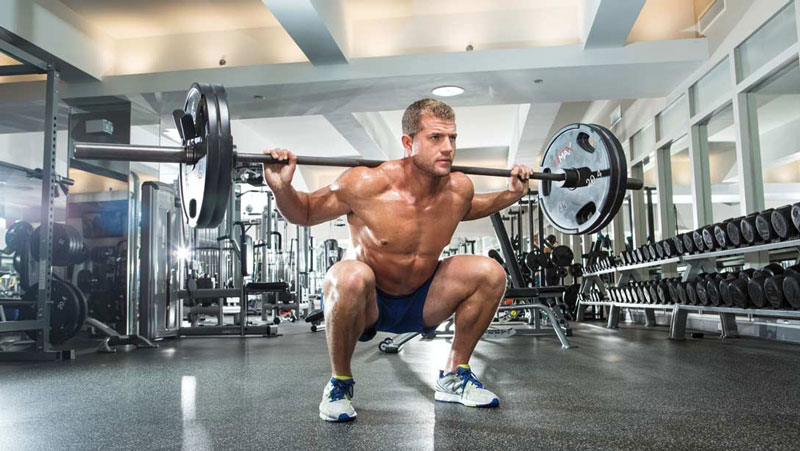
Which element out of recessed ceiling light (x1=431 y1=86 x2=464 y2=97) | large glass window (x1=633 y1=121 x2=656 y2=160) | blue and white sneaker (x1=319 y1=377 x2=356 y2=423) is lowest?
blue and white sneaker (x1=319 y1=377 x2=356 y2=423)

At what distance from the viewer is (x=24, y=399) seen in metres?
1.95

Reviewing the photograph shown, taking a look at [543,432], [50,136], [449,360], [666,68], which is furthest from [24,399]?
[666,68]

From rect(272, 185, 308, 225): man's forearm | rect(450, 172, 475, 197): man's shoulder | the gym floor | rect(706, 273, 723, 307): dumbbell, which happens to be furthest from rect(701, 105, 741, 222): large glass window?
rect(272, 185, 308, 225): man's forearm

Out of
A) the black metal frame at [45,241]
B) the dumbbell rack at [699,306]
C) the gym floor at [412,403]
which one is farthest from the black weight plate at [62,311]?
the dumbbell rack at [699,306]

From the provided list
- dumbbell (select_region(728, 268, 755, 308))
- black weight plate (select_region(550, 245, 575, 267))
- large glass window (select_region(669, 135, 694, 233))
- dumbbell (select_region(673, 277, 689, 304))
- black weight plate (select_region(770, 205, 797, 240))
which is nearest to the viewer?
black weight plate (select_region(770, 205, 797, 240))

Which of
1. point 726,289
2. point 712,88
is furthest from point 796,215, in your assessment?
point 712,88

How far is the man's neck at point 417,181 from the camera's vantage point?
1700 millimetres

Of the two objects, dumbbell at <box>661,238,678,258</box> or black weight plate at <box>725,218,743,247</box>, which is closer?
black weight plate at <box>725,218,743,247</box>

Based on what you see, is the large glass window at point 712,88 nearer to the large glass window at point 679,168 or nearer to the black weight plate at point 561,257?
the large glass window at point 679,168

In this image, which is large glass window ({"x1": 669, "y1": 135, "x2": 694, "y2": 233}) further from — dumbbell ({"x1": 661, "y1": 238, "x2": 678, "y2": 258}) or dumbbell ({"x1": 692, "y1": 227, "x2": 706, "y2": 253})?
dumbbell ({"x1": 692, "y1": 227, "x2": 706, "y2": 253})

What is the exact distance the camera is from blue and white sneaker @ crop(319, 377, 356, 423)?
4.76 feet

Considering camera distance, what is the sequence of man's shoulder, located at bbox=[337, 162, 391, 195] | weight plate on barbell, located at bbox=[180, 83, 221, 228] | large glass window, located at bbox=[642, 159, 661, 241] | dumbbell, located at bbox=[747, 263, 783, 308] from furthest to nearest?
1. large glass window, located at bbox=[642, 159, 661, 241]
2. dumbbell, located at bbox=[747, 263, 783, 308]
3. man's shoulder, located at bbox=[337, 162, 391, 195]
4. weight plate on barbell, located at bbox=[180, 83, 221, 228]

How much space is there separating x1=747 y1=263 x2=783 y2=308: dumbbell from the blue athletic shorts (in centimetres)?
233

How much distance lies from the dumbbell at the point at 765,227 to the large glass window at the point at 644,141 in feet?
9.31
